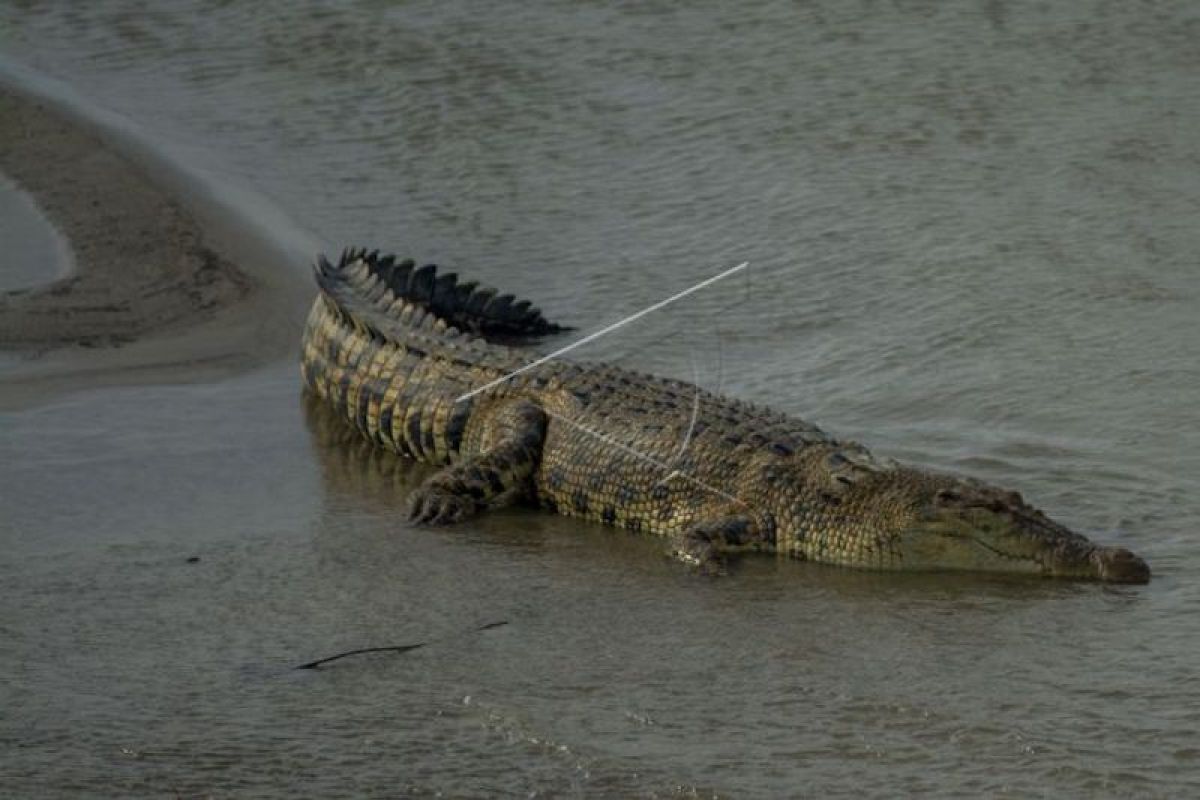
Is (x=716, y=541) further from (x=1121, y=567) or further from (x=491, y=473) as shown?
(x=1121, y=567)

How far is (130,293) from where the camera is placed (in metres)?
8.92

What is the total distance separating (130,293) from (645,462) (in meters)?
3.22

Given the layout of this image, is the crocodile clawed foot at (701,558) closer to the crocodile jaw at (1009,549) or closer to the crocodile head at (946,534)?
the crocodile head at (946,534)

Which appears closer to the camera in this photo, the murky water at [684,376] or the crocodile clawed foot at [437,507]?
the murky water at [684,376]

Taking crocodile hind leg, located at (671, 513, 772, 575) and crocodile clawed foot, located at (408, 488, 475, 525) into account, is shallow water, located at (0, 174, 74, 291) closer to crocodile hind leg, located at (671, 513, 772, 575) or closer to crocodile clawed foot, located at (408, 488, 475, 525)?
crocodile clawed foot, located at (408, 488, 475, 525)

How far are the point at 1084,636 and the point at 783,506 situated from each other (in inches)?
50.5

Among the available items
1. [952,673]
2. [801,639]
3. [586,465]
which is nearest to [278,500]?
[586,465]

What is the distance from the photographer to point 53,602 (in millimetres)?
5609

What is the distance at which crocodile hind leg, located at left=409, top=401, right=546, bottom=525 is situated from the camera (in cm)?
662

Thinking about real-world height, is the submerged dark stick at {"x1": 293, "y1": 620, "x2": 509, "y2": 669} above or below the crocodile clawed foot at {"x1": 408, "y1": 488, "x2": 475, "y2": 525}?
above

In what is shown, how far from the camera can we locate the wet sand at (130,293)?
26.4 ft

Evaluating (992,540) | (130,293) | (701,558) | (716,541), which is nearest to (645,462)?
(716,541)

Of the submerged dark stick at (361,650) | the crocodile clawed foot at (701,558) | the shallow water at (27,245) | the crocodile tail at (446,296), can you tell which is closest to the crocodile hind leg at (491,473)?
the crocodile clawed foot at (701,558)

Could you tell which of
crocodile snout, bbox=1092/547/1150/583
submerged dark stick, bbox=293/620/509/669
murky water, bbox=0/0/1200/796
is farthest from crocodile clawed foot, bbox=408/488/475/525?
crocodile snout, bbox=1092/547/1150/583
